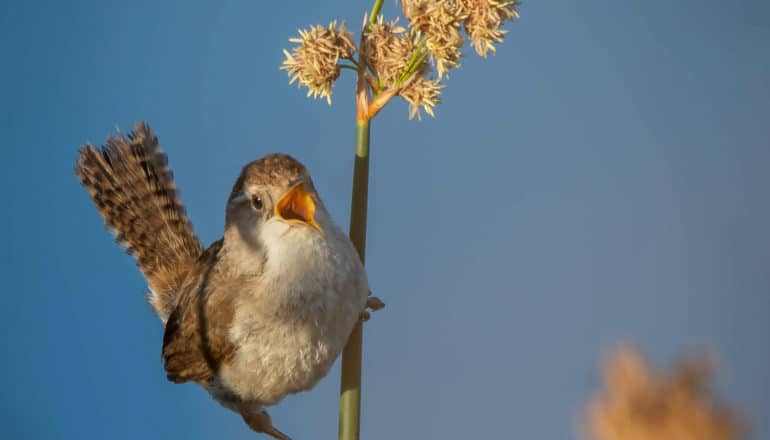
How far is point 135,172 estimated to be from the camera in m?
3.38

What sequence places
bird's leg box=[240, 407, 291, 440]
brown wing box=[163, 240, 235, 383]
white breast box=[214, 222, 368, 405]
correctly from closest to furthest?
white breast box=[214, 222, 368, 405], brown wing box=[163, 240, 235, 383], bird's leg box=[240, 407, 291, 440]

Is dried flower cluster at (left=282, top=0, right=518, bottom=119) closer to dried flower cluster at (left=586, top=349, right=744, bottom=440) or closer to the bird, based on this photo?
the bird

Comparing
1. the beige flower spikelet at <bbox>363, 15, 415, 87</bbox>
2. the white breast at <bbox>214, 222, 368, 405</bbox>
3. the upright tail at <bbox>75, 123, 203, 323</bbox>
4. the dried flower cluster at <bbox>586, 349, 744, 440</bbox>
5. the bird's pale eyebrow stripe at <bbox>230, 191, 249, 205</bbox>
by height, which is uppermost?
the upright tail at <bbox>75, 123, 203, 323</bbox>

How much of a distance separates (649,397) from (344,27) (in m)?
1.39

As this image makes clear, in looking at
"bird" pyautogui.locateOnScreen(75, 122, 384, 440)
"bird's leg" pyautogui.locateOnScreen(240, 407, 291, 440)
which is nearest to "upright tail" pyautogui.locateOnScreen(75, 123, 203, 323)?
"bird" pyautogui.locateOnScreen(75, 122, 384, 440)

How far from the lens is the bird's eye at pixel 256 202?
2.45 metres

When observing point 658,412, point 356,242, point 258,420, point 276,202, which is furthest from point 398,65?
point 258,420

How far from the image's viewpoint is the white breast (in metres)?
2.33

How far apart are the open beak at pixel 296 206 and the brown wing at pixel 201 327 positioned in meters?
0.43

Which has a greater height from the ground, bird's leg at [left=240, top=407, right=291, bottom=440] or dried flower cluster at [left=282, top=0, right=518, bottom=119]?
dried flower cluster at [left=282, top=0, right=518, bottom=119]

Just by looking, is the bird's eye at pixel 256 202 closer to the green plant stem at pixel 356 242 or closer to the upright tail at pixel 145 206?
the green plant stem at pixel 356 242

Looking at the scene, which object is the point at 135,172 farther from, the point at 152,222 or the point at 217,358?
the point at 217,358

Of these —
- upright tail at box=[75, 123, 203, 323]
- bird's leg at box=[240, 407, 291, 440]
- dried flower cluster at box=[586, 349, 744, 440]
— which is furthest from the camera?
upright tail at box=[75, 123, 203, 323]

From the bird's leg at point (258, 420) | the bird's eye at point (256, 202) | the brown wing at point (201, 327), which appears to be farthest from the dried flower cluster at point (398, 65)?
the bird's leg at point (258, 420)
